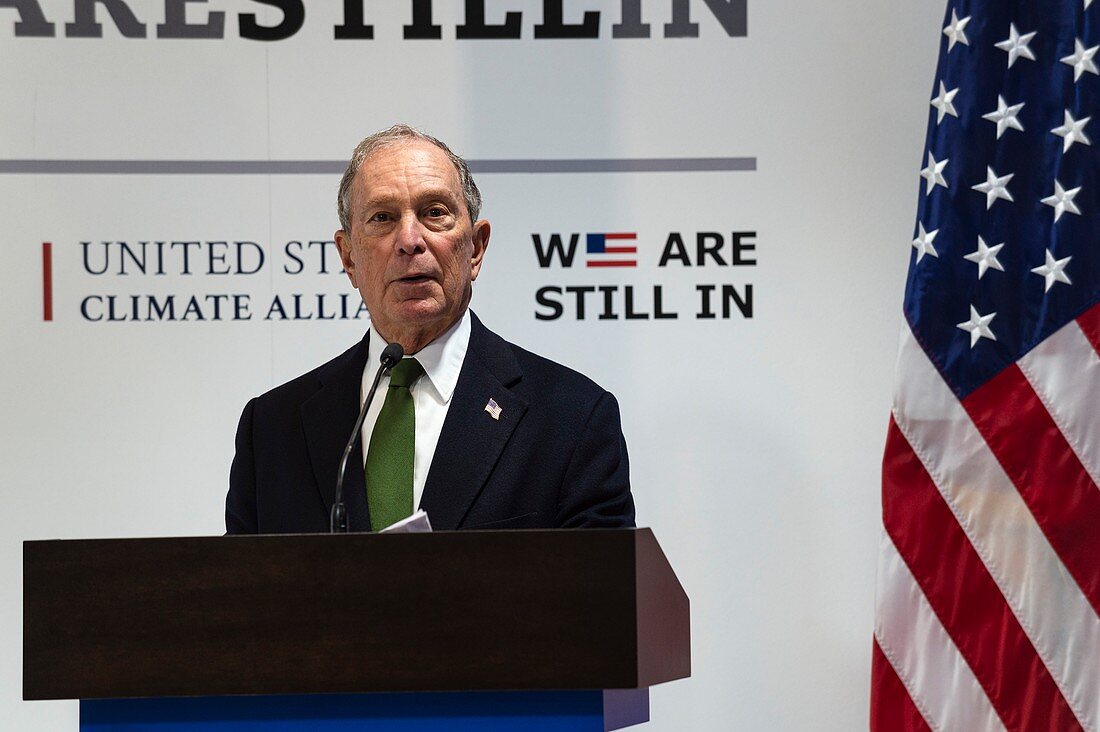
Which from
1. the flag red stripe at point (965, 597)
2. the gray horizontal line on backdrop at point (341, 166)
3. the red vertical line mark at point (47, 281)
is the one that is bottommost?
the flag red stripe at point (965, 597)

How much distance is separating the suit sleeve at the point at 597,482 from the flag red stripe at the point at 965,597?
90 centimetres

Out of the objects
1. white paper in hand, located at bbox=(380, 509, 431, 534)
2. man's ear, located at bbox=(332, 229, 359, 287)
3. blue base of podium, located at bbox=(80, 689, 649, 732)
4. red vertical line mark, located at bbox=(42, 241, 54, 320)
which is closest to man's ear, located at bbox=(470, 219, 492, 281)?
man's ear, located at bbox=(332, 229, 359, 287)

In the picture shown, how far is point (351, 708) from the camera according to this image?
1.64m

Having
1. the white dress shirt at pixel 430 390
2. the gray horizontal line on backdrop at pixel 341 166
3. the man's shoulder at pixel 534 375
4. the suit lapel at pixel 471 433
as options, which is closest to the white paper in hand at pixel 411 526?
the suit lapel at pixel 471 433

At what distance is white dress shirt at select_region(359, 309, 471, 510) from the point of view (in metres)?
2.39

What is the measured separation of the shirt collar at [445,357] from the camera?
2.46m

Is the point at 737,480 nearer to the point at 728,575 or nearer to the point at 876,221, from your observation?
the point at 728,575

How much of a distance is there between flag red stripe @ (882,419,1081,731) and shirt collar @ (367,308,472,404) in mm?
1130

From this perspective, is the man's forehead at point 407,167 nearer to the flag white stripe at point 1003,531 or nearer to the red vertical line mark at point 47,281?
the flag white stripe at point 1003,531

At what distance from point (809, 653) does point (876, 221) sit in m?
1.19

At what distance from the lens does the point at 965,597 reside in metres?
2.96

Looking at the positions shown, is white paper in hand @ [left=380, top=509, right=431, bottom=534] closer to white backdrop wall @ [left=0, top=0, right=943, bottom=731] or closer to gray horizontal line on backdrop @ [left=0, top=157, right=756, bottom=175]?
white backdrop wall @ [left=0, top=0, right=943, bottom=731]

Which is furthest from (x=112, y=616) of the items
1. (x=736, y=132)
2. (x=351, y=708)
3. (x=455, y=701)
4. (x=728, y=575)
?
(x=736, y=132)

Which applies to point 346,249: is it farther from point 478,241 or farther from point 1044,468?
Result: point 1044,468
